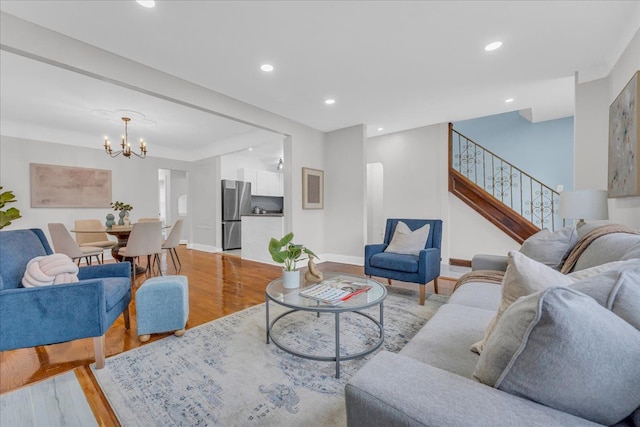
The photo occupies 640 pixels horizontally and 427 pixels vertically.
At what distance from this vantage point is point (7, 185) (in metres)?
4.39

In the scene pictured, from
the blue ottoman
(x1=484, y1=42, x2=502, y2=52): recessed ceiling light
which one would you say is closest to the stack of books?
the blue ottoman

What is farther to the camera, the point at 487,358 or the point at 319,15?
the point at 319,15

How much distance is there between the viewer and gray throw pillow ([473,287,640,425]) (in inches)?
23.5

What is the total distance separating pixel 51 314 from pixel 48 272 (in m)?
0.33

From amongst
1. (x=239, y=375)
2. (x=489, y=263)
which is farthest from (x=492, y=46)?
(x=239, y=375)

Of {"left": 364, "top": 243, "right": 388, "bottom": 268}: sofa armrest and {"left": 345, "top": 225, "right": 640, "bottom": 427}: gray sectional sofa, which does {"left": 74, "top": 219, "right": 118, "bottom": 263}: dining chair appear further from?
{"left": 345, "top": 225, "right": 640, "bottom": 427}: gray sectional sofa

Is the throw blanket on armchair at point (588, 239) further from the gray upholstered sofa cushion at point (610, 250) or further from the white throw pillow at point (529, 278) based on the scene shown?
the white throw pillow at point (529, 278)

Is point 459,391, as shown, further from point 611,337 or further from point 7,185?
point 7,185

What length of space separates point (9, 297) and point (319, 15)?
2.78m

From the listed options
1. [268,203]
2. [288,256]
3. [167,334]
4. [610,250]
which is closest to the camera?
[610,250]

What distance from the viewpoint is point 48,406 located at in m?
1.44

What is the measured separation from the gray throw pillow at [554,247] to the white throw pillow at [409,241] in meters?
1.23

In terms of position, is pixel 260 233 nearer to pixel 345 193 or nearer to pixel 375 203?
pixel 345 193

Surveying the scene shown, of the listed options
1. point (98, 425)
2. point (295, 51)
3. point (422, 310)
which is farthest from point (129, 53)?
point (422, 310)
